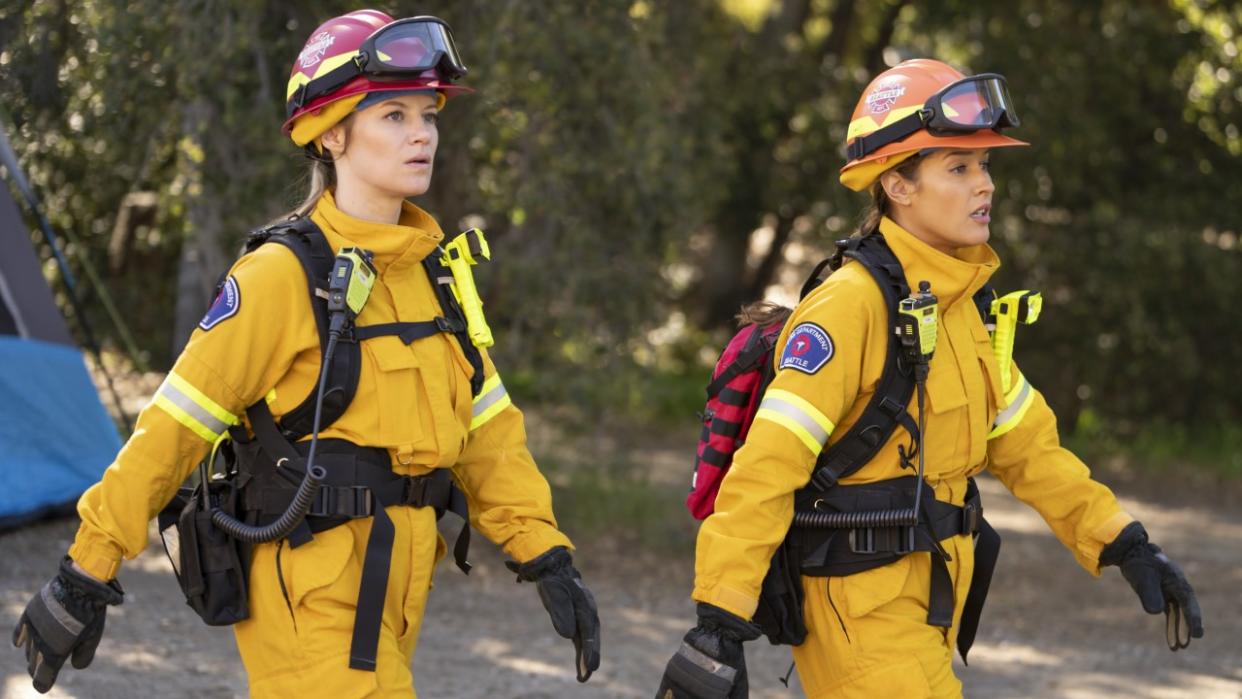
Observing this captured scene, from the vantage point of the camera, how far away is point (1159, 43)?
11078 mm

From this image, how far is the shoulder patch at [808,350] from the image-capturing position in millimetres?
3297

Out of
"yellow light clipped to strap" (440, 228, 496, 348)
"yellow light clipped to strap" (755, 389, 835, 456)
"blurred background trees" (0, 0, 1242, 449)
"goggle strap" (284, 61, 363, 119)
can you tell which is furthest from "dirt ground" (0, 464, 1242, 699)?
"yellow light clipped to strap" (755, 389, 835, 456)

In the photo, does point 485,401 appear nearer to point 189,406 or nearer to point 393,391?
point 393,391

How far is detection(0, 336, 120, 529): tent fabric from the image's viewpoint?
22.8 feet

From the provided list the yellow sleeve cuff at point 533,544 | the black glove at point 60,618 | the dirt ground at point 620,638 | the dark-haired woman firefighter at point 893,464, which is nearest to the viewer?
the black glove at point 60,618

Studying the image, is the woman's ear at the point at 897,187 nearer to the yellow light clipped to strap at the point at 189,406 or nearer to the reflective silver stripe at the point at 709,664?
the reflective silver stripe at the point at 709,664

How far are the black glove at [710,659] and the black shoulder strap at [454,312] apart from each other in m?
0.70

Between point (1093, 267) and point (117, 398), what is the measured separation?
6580 millimetres

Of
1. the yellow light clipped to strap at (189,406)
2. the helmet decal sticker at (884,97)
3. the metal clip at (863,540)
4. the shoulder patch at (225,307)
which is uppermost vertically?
the helmet decal sticker at (884,97)

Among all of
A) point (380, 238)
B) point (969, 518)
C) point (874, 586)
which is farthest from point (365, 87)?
point (969, 518)

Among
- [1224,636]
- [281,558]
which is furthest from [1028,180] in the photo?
[281,558]

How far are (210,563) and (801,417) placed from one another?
1.24 m

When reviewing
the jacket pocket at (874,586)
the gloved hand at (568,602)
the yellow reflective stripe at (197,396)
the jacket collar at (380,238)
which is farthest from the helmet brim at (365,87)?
the jacket pocket at (874,586)

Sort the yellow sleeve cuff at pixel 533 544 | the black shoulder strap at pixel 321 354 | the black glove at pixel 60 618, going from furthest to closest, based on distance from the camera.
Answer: the yellow sleeve cuff at pixel 533 544, the black shoulder strap at pixel 321 354, the black glove at pixel 60 618
